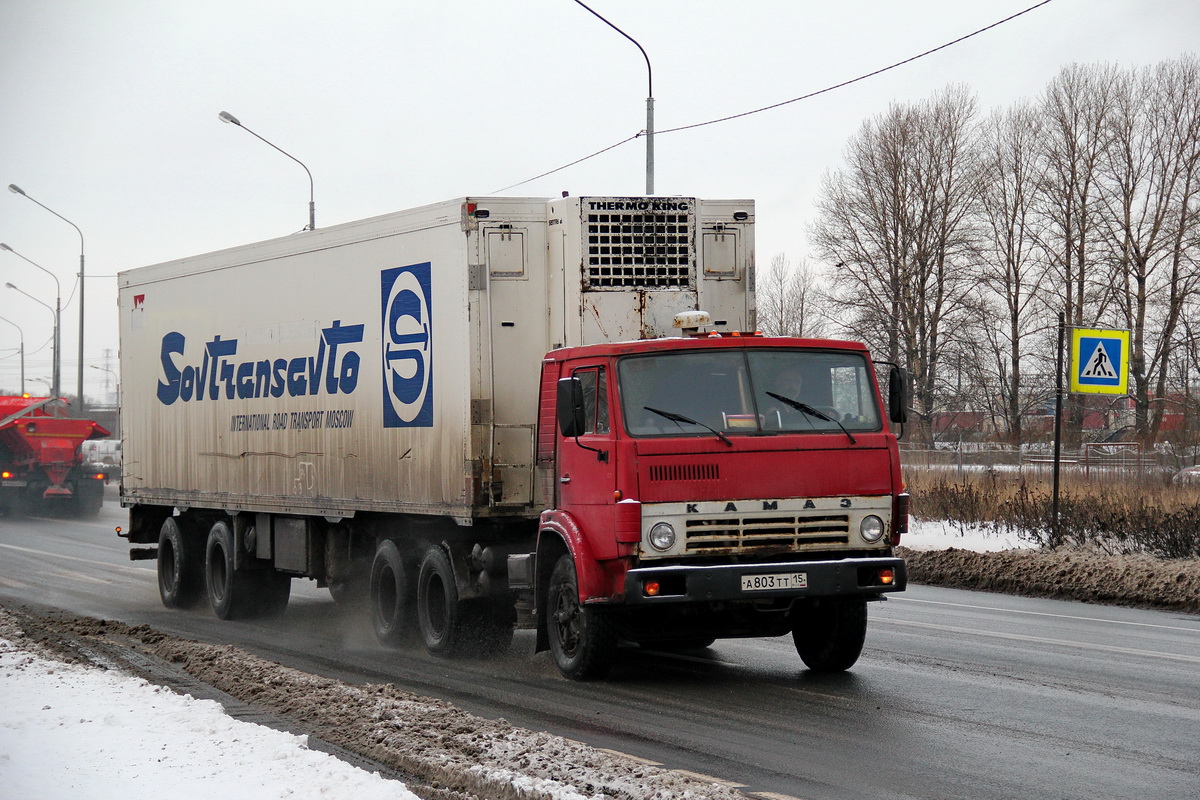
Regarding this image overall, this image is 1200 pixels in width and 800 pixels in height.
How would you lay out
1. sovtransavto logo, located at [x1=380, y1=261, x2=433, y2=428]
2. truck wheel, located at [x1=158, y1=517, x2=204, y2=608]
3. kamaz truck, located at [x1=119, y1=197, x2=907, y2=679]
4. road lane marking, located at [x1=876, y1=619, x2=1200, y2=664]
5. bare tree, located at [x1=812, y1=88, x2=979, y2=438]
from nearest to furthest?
1. kamaz truck, located at [x1=119, y1=197, x2=907, y2=679]
2. road lane marking, located at [x1=876, y1=619, x2=1200, y2=664]
3. sovtransavto logo, located at [x1=380, y1=261, x2=433, y2=428]
4. truck wheel, located at [x1=158, y1=517, x2=204, y2=608]
5. bare tree, located at [x1=812, y1=88, x2=979, y2=438]

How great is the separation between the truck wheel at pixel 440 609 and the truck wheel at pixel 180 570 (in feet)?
16.6

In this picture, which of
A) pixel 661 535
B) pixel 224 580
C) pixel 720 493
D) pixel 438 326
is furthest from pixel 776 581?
pixel 224 580

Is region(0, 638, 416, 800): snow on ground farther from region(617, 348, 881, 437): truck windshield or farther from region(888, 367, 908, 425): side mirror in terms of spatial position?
region(888, 367, 908, 425): side mirror

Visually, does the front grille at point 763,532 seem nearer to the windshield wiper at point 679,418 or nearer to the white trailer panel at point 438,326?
the windshield wiper at point 679,418

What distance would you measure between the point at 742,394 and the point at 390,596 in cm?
435

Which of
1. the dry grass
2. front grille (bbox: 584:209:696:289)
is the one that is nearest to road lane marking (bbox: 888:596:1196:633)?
the dry grass

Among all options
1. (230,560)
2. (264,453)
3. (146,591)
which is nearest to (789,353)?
(264,453)

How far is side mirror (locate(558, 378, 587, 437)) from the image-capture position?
908 centimetres

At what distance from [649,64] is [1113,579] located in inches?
482

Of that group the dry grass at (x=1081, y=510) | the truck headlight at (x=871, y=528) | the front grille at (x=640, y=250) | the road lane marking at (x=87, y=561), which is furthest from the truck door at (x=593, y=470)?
the road lane marking at (x=87, y=561)

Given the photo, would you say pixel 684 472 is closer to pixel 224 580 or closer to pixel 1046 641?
pixel 1046 641

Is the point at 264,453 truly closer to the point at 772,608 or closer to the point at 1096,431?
the point at 772,608

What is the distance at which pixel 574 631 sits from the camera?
9.41 meters

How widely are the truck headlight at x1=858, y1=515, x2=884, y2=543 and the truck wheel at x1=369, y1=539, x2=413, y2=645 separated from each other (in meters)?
4.26
